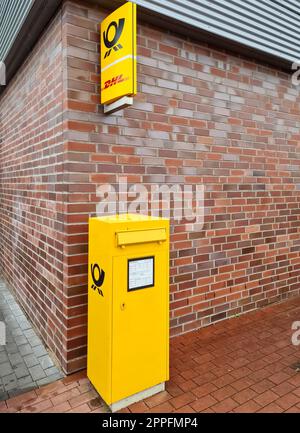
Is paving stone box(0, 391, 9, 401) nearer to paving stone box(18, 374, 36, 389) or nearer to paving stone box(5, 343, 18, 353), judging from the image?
paving stone box(18, 374, 36, 389)

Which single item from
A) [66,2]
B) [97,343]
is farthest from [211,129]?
[97,343]

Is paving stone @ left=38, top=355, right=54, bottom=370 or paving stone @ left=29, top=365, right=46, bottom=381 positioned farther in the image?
paving stone @ left=38, top=355, right=54, bottom=370

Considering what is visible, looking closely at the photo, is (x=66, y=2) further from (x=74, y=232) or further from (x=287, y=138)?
(x=287, y=138)

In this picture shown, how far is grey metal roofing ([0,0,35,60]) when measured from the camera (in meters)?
3.24

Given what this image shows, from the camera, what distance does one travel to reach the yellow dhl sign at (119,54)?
7.80 ft

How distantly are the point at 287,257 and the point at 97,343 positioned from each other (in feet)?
10.8

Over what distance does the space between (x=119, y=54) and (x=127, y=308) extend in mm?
1973

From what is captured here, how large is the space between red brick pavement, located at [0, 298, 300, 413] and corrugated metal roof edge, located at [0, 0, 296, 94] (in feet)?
10.8

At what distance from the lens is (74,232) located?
2.75 metres

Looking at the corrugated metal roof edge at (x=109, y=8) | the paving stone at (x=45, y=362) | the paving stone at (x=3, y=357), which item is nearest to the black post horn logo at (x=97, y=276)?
the paving stone at (x=45, y=362)

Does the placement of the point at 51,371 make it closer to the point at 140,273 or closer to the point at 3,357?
the point at 3,357

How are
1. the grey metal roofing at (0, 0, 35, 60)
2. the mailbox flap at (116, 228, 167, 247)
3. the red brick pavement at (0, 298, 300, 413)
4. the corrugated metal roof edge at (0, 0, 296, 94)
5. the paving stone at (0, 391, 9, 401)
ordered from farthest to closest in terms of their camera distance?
the grey metal roofing at (0, 0, 35, 60) → the corrugated metal roof edge at (0, 0, 296, 94) → the paving stone at (0, 391, 9, 401) → the red brick pavement at (0, 298, 300, 413) → the mailbox flap at (116, 228, 167, 247)

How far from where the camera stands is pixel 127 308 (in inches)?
91.4

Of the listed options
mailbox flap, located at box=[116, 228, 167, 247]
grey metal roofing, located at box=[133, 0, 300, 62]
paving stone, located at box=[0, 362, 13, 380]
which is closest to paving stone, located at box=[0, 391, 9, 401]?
paving stone, located at box=[0, 362, 13, 380]
